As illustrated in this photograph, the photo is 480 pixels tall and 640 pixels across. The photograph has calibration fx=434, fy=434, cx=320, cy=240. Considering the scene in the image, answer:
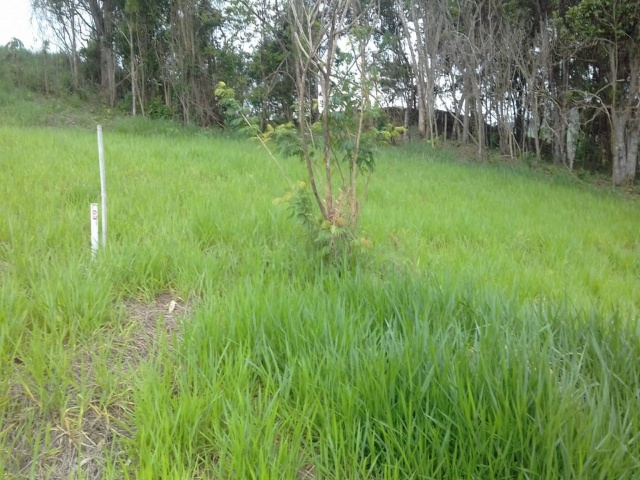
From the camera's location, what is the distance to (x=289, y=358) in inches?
65.4

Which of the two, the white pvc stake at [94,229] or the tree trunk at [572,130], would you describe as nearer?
the white pvc stake at [94,229]

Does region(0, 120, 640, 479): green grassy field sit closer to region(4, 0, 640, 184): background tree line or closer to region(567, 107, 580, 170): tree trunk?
region(4, 0, 640, 184): background tree line

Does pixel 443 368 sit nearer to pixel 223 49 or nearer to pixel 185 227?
pixel 185 227

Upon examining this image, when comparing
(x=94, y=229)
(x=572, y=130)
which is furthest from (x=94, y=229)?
Answer: (x=572, y=130)

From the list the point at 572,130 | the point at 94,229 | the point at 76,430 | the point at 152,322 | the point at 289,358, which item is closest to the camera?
the point at 76,430

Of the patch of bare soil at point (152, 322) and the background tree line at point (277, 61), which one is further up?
the background tree line at point (277, 61)

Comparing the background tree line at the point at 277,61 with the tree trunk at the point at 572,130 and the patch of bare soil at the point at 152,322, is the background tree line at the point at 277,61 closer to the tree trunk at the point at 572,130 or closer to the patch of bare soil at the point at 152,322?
the tree trunk at the point at 572,130

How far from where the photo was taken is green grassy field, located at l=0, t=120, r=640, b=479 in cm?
128

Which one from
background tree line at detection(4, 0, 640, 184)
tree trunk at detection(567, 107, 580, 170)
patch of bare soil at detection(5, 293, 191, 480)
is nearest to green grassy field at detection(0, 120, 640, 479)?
patch of bare soil at detection(5, 293, 191, 480)

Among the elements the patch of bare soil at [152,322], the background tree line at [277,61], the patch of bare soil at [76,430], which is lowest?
the patch of bare soil at [76,430]

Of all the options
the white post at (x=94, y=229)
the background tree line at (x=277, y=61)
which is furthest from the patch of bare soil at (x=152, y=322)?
the background tree line at (x=277, y=61)

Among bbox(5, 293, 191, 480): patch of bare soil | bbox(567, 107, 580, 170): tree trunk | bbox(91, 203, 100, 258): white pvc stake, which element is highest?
bbox(567, 107, 580, 170): tree trunk

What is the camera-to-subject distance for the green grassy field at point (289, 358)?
1.28 metres

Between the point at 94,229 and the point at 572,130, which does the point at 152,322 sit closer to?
the point at 94,229
